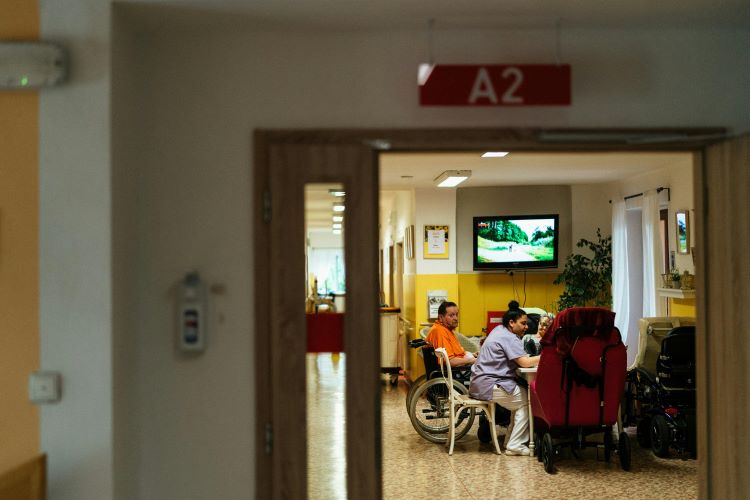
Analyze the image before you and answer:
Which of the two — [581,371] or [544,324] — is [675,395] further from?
[544,324]

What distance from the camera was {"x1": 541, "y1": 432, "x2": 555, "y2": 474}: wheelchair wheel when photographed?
6.50 meters

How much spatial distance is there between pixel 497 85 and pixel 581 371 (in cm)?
334

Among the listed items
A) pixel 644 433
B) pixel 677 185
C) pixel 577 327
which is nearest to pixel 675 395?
pixel 644 433

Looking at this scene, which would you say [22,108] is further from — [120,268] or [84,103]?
[120,268]

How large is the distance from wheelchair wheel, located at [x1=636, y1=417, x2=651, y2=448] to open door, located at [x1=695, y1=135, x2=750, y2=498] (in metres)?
3.58

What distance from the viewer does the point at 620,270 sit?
10.0 meters

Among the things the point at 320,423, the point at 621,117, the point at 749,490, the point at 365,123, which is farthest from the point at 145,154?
the point at 749,490

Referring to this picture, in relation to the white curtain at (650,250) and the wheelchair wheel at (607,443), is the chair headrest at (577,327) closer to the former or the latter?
the wheelchair wheel at (607,443)

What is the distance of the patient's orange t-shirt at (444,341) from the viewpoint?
7.86m

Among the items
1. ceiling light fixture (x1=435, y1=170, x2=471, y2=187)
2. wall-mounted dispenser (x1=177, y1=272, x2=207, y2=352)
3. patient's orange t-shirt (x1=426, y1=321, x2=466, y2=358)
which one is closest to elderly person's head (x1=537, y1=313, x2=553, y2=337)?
patient's orange t-shirt (x1=426, y1=321, x2=466, y2=358)

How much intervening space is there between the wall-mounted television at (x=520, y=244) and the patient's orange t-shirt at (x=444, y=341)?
3482 millimetres

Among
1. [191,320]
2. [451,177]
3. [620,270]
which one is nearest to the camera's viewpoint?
[191,320]

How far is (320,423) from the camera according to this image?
3.78 metres

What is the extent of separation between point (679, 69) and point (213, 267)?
2242mm
